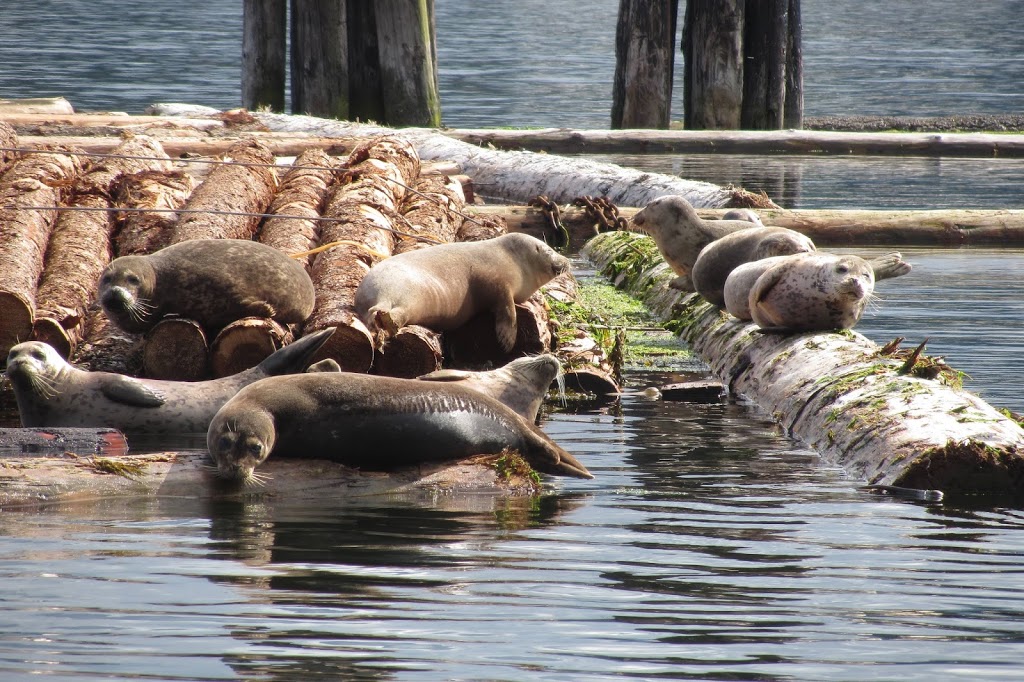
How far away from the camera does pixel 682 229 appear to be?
1122 cm

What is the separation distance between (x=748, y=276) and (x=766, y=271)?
470mm

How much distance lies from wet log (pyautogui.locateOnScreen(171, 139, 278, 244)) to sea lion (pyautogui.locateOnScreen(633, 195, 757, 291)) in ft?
9.56

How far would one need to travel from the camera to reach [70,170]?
33.4ft

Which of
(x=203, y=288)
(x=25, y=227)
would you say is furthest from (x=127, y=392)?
(x=25, y=227)

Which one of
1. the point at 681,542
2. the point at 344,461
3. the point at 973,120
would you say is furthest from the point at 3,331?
the point at 973,120

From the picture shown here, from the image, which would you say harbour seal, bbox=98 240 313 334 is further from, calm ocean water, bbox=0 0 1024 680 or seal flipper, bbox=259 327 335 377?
calm ocean water, bbox=0 0 1024 680

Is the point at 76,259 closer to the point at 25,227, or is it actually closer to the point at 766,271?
the point at 25,227

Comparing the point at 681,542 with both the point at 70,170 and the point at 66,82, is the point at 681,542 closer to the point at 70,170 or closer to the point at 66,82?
the point at 70,170

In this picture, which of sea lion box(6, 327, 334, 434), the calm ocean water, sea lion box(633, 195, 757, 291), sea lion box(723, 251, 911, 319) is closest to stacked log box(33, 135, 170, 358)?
sea lion box(6, 327, 334, 434)

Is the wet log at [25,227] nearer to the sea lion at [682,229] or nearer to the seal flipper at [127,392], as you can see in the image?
the seal flipper at [127,392]

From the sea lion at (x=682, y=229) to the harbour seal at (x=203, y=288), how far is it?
4152 mm

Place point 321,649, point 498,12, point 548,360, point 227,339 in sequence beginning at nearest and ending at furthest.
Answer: point 321,649, point 548,360, point 227,339, point 498,12

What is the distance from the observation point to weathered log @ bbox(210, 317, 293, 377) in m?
7.40

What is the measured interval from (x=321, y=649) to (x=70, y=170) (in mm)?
7278
